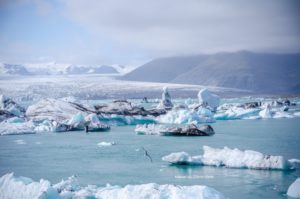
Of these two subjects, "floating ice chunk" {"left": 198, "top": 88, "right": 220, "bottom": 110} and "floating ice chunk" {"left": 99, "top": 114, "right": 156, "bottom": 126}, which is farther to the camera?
"floating ice chunk" {"left": 198, "top": 88, "right": 220, "bottom": 110}

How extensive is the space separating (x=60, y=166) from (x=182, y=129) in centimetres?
1011

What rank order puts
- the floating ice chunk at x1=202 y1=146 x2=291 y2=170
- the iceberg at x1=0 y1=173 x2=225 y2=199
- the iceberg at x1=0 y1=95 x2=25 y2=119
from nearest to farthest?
the iceberg at x1=0 y1=173 x2=225 y2=199, the floating ice chunk at x1=202 y1=146 x2=291 y2=170, the iceberg at x1=0 y1=95 x2=25 y2=119

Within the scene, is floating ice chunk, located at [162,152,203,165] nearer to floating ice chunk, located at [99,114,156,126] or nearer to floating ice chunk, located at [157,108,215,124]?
floating ice chunk, located at [157,108,215,124]

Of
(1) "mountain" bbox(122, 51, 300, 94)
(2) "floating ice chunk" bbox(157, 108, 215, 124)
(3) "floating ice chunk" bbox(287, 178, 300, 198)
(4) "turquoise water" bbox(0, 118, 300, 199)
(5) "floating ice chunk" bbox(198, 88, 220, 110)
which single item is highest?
Result: (1) "mountain" bbox(122, 51, 300, 94)

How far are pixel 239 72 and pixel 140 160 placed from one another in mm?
139302

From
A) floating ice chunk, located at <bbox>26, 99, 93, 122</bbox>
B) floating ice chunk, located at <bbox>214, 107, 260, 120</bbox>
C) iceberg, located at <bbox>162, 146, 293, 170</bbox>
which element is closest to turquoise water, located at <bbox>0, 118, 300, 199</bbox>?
iceberg, located at <bbox>162, 146, 293, 170</bbox>

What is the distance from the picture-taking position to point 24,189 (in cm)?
955

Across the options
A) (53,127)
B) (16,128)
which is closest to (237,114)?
(53,127)

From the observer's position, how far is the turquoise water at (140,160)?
12.0 metres

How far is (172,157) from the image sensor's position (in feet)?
47.2

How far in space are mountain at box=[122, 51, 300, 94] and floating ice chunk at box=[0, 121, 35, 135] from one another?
11501 cm

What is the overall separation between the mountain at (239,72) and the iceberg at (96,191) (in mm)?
128901

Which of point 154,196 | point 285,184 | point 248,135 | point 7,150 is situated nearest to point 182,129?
point 248,135

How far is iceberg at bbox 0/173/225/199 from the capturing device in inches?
348
